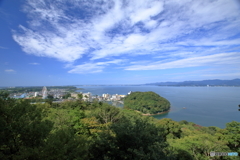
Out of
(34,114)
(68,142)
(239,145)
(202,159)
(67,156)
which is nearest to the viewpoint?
(67,156)

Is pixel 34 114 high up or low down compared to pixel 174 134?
up

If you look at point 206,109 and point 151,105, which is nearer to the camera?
point 206,109

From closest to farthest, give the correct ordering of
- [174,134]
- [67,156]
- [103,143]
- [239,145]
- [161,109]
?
[67,156], [103,143], [239,145], [174,134], [161,109]

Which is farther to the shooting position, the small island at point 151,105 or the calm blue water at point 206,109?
the small island at point 151,105

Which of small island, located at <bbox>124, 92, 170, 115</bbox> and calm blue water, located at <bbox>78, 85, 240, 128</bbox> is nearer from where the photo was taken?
calm blue water, located at <bbox>78, 85, 240, 128</bbox>

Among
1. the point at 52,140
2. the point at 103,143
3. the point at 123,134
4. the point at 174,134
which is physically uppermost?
the point at 52,140

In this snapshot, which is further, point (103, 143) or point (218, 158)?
point (218, 158)

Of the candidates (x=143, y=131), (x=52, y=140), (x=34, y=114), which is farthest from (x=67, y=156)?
(x=143, y=131)

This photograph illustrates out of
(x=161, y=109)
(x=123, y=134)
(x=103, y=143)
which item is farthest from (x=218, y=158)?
(x=161, y=109)

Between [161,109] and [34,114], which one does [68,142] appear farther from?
[161,109]

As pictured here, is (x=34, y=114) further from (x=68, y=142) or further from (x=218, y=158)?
(x=218, y=158)

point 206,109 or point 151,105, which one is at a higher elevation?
point 151,105
